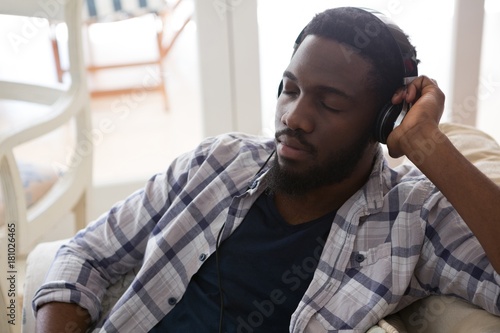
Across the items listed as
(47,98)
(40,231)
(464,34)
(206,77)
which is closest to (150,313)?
(40,231)

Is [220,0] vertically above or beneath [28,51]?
above

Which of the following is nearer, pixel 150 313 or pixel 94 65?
pixel 150 313

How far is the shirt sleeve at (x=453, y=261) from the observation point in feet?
3.38

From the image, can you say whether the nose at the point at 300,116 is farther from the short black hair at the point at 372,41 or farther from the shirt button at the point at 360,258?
the shirt button at the point at 360,258

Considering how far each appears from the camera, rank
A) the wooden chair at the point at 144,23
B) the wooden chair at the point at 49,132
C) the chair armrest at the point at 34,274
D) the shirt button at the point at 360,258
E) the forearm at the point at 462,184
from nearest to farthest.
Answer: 1. the forearm at the point at 462,184
2. the shirt button at the point at 360,258
3. the chair armrest at the point at 34,274
4. the wooden chair at the point at 49,132
5. the wooden chair at the point at 144,23

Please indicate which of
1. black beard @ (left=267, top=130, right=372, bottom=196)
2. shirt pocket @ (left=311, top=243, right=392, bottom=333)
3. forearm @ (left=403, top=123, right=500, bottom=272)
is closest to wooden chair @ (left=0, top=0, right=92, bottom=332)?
black beard @ (left=267, top=130, right=372, bottom=196)

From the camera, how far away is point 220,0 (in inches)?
88.7

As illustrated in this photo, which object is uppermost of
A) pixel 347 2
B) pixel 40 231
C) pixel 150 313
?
pixel 347 2

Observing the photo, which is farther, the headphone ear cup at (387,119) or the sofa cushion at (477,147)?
the sofa cushion at (477,147)

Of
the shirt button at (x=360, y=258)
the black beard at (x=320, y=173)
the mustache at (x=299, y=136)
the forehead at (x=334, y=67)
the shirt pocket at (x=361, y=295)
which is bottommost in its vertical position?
the shirt pocket at (x=361, y=295)

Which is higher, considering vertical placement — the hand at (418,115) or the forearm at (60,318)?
the hand at (418,115)

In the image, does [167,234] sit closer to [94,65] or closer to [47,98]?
[47,98]

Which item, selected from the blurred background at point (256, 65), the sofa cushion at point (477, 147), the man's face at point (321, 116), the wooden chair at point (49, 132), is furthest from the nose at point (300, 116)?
the blurred background at point (256, 65)

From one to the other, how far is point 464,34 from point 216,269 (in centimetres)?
166
